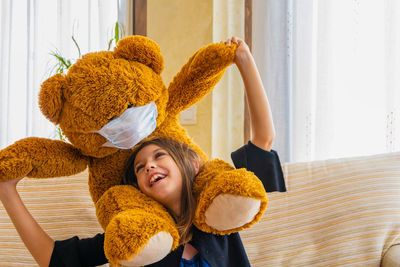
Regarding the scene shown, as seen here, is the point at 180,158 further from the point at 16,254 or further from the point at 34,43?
the point at 34,43

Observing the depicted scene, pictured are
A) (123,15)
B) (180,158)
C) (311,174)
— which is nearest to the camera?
(180,158)

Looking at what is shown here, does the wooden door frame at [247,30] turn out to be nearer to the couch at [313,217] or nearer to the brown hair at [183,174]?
the couch at [313,217]

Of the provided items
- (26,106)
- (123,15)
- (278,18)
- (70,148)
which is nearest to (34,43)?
(26,106)

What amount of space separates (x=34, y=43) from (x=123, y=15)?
2.24 feet

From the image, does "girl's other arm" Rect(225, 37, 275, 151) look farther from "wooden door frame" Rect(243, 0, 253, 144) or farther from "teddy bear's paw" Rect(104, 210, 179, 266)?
"wooden door frame" Rect(243, 0, 253, 144)

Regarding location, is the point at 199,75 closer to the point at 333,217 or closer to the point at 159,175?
the point at 159,175

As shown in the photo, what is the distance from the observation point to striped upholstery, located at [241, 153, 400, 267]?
117 centimetres

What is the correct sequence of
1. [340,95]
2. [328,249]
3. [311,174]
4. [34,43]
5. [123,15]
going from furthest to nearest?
[34,43]
[123,15]
[340,95]
[311,174]
[328,249]

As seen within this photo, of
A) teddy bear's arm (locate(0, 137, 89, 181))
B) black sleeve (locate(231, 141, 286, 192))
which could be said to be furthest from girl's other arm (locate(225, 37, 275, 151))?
teddy bear's arm (locate(0, 137, 89, 181))

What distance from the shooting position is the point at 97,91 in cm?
73

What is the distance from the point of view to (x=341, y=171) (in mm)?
1285

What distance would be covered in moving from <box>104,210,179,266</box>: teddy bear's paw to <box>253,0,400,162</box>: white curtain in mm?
1083

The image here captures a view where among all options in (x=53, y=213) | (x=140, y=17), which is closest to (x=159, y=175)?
(x=53, y=213)

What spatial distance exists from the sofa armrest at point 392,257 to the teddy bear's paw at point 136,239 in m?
0.75
